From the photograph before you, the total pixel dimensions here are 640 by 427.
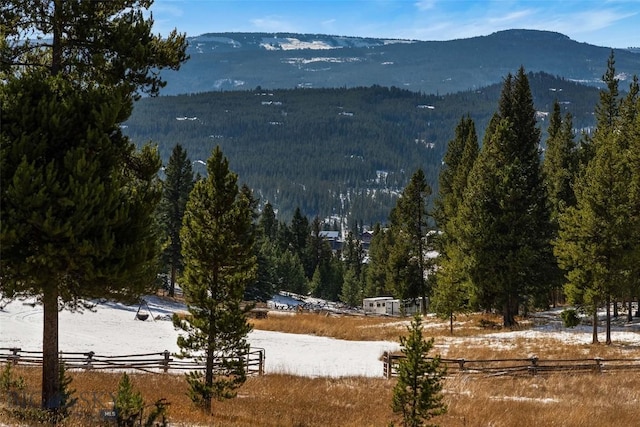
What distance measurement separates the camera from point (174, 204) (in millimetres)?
61000

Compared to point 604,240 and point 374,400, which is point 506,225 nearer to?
point 604,240

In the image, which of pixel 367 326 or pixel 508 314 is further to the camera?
pixel 367 326

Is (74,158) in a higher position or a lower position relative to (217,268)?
higher

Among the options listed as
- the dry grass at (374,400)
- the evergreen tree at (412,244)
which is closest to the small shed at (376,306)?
the evergreen tree at (412,244)

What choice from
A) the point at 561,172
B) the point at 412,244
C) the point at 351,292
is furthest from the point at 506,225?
the point at 351,292

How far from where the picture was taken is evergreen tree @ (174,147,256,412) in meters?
17.9

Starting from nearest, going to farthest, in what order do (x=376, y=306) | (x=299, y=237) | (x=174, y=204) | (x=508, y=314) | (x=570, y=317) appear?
(x=570, y=317)
(x=508, y=314)
(x=174, y=204)
(x=376, y=306)
(x=299, y=237)

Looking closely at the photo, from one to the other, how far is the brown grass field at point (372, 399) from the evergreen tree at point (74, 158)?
3205 millimetres

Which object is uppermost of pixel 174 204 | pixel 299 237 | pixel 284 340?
pixel 174 204

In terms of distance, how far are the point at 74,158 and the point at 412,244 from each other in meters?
42.7

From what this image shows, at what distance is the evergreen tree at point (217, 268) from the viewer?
1786 centimetres

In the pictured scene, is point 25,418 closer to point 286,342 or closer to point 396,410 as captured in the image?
point 396,410

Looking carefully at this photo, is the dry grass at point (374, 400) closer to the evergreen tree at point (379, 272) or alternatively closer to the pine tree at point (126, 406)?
the pine tree at point (126, 406)

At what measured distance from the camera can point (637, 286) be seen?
3394 cm
